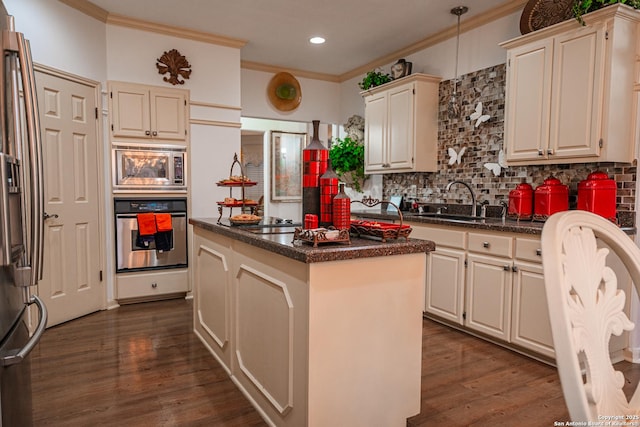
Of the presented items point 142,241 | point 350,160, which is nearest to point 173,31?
point 142,241

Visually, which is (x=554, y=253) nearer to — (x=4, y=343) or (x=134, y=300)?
(x=4, y=343)

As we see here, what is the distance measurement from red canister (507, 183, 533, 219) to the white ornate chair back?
2.33 m

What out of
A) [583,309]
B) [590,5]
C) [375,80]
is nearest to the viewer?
[583,309]

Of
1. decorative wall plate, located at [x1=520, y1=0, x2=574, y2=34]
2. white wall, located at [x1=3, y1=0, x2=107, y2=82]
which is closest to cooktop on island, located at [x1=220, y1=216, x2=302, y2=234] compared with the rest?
white wall, located at [x1=3, y1=0, x2=107, y2=82]

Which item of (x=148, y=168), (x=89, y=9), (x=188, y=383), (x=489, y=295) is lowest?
(x=188, y=383)

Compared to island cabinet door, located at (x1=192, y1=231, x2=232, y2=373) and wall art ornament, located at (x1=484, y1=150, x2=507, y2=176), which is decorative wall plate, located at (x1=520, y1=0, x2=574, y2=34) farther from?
island cabinet door, located at (x1=192, y1=231, x2=232, y2=373)

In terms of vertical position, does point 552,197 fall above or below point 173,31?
below

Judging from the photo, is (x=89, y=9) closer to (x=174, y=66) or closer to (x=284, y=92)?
(x=174, y=66)

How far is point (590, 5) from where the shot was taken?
2.65 metres

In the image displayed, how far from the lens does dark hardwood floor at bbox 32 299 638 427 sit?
2.09 metres

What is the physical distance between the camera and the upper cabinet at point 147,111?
3.87 m

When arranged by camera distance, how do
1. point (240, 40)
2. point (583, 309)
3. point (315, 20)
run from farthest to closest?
1. point (240, 40)
2. point (315, 20)
3. point (583, 309)

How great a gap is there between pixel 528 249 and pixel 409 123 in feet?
6.30

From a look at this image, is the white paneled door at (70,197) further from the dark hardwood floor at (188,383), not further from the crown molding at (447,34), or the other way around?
the crown molding at (447,34)
